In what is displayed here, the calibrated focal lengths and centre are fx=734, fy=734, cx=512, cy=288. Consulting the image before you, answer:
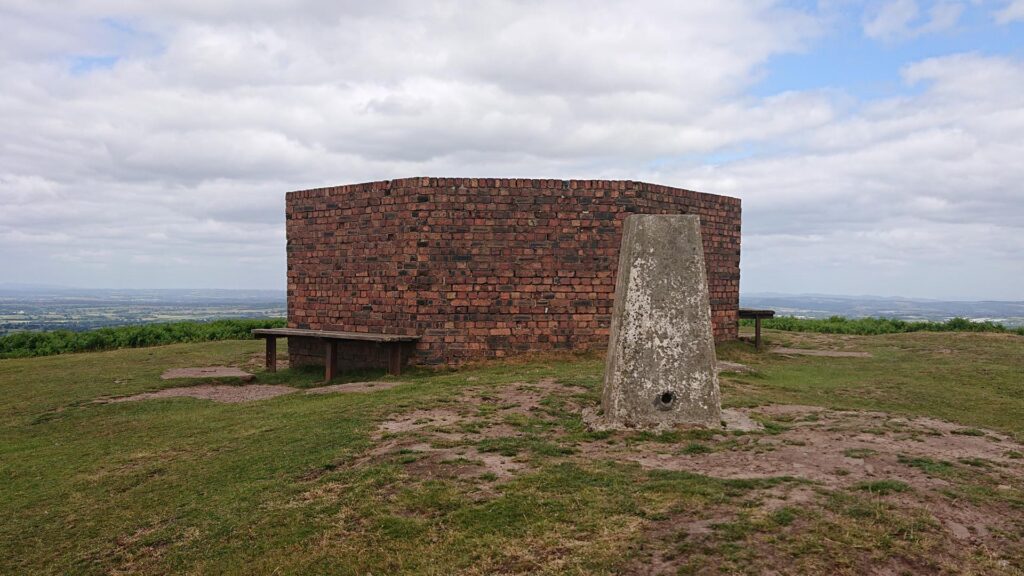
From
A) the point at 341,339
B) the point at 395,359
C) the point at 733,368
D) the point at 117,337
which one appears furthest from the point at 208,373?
the point at 733,368

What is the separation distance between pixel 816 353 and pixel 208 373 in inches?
526

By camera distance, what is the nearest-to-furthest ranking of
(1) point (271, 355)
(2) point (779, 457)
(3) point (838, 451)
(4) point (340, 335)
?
1. (2) point (779, 457)
2. (3) point (838, 451)
3. (4) point (340, 335)
4. (1) point (271, 355)

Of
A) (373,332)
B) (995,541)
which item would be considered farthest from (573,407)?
(373,332)

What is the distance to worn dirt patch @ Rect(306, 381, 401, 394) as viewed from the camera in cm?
1159

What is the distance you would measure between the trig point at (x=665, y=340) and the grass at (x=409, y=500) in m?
0.32

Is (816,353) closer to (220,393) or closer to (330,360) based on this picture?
(330,360)

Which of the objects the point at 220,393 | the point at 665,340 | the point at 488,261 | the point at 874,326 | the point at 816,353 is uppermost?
the point at 488,261

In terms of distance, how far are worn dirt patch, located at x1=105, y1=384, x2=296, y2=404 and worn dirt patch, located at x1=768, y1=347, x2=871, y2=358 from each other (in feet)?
35.5

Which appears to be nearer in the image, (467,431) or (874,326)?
(467,431)

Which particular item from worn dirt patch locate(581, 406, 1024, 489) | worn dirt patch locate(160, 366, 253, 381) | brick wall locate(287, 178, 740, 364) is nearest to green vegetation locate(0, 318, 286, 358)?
worn dirt patch locate(160, 366, 253, 381)

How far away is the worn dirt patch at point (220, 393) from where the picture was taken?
12047 mm

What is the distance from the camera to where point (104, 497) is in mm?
6766

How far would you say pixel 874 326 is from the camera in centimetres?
2359

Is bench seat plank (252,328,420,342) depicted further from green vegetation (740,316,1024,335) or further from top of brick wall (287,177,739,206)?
green vegetation (740,316,1024,335)
